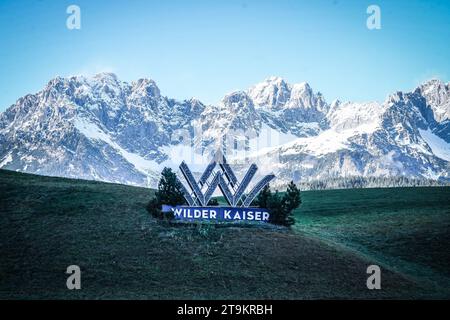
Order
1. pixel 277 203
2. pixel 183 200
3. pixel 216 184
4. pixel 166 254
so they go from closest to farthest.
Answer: pixel 166 254 → pixel 183 200 → pixel 216 184 → pixel 277 203

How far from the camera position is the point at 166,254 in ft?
153

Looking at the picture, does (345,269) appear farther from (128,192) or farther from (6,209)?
(6,209)

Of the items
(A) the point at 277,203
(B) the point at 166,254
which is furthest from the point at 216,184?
(B) the point at 166,254

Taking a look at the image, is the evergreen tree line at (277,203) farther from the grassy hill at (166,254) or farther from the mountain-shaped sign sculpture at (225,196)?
the grassy hill at (166,254)

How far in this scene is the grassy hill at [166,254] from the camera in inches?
1578

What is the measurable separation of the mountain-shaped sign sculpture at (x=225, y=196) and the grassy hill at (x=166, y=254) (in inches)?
80.0

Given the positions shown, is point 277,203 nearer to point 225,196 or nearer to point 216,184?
point 225,196

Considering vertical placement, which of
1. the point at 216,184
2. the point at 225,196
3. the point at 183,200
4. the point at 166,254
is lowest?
the point at 166,254

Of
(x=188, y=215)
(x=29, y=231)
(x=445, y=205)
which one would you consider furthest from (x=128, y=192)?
(x=445, y=205)

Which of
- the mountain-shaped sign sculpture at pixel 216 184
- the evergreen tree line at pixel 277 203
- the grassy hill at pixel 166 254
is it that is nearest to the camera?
the grassy hill at pixel 166 254

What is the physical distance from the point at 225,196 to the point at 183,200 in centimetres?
461

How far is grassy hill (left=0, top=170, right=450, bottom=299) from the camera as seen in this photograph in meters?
40.1

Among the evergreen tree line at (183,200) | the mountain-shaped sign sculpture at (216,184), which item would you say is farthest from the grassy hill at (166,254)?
the mountain-shaped sign sculpture at (216,184)
